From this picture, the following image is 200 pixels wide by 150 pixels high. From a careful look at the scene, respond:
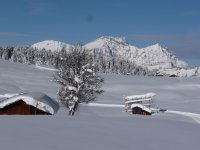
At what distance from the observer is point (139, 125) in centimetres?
1528

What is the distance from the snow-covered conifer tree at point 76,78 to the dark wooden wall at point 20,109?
7274 millimetres

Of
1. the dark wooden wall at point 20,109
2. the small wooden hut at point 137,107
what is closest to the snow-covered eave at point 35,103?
the dark wooden wall at point 20,109

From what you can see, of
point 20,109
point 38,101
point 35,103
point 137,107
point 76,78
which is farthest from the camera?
point 137,107

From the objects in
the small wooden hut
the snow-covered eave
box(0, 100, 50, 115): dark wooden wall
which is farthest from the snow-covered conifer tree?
the small wooden hut

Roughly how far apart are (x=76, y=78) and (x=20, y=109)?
29.3 ft

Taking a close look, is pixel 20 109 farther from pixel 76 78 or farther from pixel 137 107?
pixel 137 107

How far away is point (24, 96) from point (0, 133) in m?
24.9

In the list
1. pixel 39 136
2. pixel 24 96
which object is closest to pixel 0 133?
pixel 39 136

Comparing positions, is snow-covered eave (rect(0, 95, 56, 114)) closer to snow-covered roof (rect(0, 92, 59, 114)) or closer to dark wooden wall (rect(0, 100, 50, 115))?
snow-covered roof (rect(0, 92, 59, 114))

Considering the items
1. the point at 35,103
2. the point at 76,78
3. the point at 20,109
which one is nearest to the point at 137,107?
the point at 76,78

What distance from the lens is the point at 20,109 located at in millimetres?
36250

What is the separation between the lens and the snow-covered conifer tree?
143 ft

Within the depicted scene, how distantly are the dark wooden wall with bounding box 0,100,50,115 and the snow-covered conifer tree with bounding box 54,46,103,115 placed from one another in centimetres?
727

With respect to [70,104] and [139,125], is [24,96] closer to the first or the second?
[70,104]
